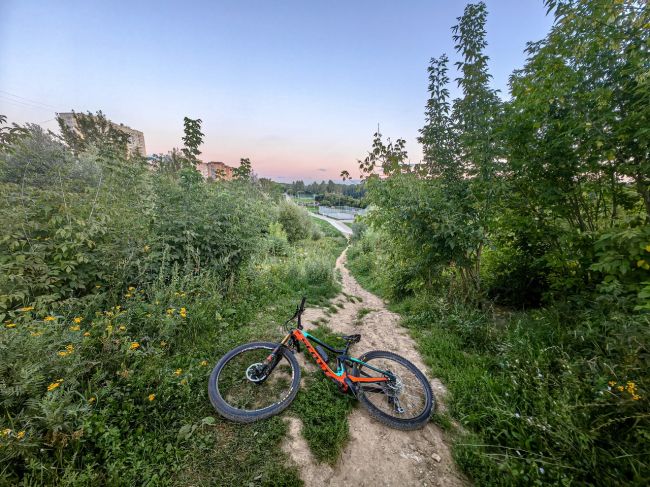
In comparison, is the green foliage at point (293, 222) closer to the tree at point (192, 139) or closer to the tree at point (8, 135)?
the tree at point (192, 139)

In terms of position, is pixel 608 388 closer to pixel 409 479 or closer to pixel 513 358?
pixel 513 358

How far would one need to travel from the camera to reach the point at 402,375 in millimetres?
3199

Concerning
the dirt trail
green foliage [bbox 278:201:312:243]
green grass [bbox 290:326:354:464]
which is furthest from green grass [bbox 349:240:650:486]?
green foliage [bbox 278:201:312:243]

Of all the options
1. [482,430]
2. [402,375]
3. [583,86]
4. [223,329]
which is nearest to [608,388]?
[482,430]

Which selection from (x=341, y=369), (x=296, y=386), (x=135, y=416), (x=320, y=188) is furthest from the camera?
(x=320, y=188)

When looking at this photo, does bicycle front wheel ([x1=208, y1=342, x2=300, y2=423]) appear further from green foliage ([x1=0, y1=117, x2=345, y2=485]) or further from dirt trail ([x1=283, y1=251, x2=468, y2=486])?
dirt trail ([x1=283, y1=251, x2=468, y2=486])

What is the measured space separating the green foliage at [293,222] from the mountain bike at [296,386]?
13217mm

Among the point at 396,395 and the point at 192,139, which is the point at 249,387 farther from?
the point at 192,139

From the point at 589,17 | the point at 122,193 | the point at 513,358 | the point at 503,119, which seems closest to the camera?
the point at 589,17

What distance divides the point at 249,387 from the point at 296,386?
59 cm

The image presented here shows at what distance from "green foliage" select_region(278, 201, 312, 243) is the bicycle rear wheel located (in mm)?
13422

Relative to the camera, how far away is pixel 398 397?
2805 millimetres

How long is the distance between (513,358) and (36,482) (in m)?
4.77

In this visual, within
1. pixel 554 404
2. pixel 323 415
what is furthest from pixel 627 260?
pixel 323 415
